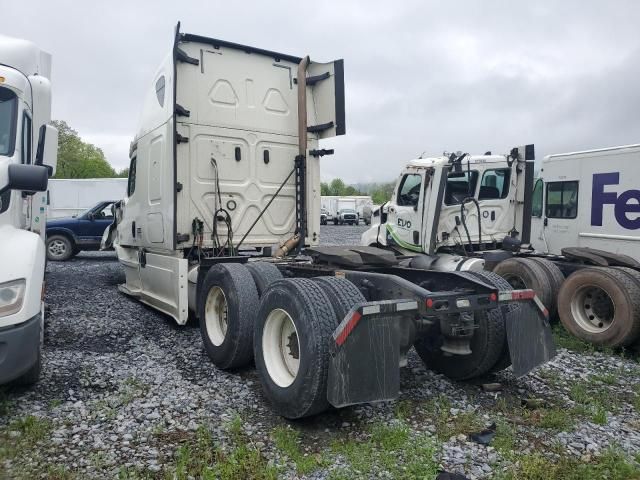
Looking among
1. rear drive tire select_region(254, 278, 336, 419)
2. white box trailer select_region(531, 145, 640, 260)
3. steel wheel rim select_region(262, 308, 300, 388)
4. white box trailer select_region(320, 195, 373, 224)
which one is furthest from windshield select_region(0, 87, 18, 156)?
white box trailer select_region(320, 195, 373, 224)

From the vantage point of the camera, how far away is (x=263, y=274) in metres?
5.44

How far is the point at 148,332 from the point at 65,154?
196 ft

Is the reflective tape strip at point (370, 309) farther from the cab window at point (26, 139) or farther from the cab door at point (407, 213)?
the cab door at point (407, 213)

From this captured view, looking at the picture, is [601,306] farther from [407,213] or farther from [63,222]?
[63,222]

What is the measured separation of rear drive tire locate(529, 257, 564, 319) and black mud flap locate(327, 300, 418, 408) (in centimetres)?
435

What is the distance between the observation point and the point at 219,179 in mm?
6965

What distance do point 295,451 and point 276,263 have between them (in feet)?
9.10

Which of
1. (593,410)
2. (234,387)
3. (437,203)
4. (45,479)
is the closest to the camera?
(45,479)

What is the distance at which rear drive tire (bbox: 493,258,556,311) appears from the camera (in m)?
7.23

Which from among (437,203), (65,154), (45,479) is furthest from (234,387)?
(65,154)

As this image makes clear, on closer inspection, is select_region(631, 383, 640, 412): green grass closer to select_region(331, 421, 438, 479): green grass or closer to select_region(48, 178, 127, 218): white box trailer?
select_region(331, 421, 438, 479): green grass

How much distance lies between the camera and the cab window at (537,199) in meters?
9.26

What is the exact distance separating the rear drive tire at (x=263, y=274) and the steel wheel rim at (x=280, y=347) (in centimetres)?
93

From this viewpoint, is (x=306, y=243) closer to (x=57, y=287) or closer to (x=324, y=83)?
(x=324, y=83)
